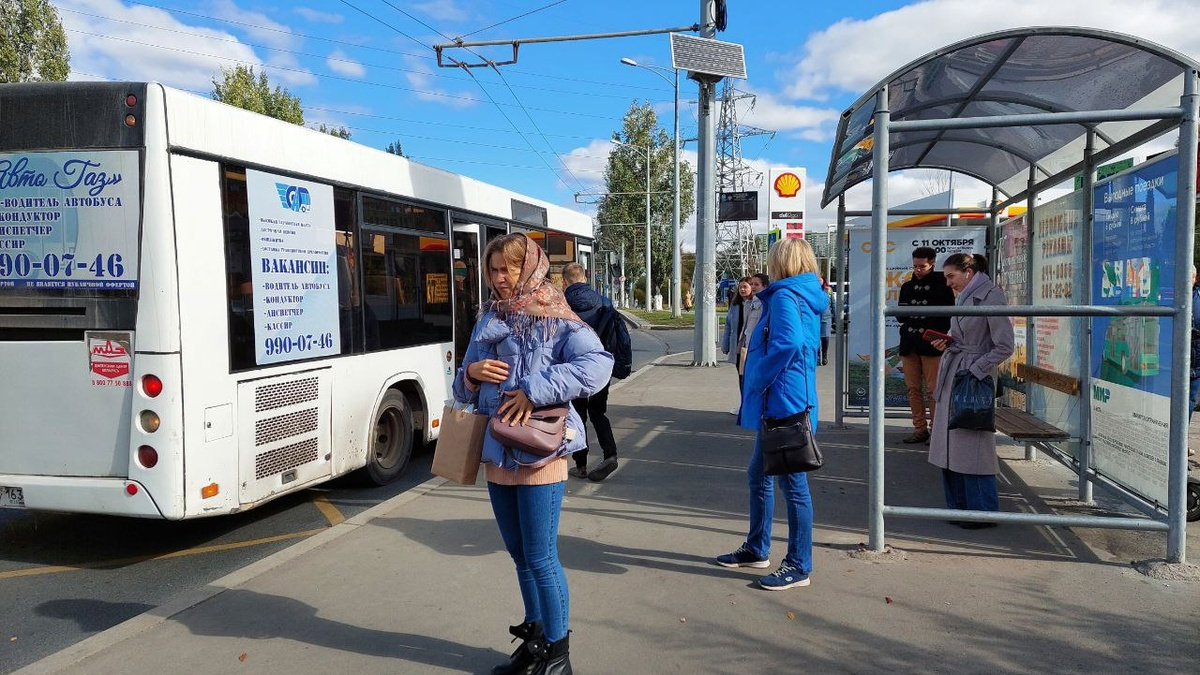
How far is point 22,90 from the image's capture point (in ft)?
16.2

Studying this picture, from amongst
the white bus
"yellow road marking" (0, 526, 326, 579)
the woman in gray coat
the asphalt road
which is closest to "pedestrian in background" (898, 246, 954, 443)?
the woman in gray coat

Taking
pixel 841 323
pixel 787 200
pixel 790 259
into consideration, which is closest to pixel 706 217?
pixel 787 200

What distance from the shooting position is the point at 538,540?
3193 millimetres

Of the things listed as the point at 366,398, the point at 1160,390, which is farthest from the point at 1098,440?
the point at 366,398

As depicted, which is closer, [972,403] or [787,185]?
[972,403]

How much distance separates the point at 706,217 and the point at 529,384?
13430 millimetres

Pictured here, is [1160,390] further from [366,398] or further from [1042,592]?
[366,398]

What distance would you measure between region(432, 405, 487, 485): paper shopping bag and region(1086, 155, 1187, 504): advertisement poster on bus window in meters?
3.67

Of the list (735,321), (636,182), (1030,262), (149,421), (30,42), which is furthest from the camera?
(636,182)

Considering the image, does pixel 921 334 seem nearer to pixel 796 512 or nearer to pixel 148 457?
pixel 796 512

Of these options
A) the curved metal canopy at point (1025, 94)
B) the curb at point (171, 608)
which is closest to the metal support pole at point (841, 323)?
the curved metal canopy at point (1025, 94)

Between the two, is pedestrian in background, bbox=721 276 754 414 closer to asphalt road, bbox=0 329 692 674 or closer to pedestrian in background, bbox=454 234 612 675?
asphalt road, bbox=0 329 692 674

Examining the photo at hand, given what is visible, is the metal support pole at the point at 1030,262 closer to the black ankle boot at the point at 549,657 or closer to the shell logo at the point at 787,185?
the black ankle boot at the point at 549,657

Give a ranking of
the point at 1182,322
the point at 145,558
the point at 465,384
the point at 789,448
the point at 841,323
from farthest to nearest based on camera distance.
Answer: the point at 841,323 < the point at 145,558 < the point at 1182,322 < the point at 789,448 < the point at 465,384
